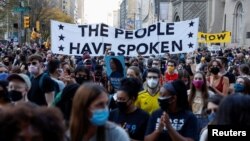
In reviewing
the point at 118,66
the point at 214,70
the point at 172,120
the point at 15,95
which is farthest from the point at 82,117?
the point at 118,66

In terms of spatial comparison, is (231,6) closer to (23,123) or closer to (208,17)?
(208,17)

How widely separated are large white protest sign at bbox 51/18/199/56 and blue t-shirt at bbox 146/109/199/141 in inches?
315

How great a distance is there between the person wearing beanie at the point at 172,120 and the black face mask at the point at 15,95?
176cm

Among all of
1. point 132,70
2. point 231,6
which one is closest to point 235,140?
point 132,70

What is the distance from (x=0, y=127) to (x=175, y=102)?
308cm

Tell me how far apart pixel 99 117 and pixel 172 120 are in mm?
1524

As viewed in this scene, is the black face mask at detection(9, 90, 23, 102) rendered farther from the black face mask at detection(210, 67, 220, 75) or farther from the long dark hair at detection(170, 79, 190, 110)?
the black face mask at detection(210, 67, 220, 75)

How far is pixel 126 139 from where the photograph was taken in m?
4.55

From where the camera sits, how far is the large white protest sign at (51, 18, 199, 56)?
13828 millimetres

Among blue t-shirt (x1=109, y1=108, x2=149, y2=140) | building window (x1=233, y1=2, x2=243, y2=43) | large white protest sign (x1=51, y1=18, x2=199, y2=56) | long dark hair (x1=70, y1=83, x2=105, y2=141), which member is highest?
building window (x1=233, y1=2, x2=243, y2=43)

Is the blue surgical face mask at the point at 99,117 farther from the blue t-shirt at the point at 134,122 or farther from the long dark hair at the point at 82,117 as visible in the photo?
the blue t-shirt at the point at 134,122

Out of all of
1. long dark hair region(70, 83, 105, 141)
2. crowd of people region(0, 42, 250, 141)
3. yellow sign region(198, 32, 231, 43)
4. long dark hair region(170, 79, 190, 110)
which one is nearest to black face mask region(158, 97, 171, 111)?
crowd of people region(0, 42, 250, 141)

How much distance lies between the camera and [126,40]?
14.0 m

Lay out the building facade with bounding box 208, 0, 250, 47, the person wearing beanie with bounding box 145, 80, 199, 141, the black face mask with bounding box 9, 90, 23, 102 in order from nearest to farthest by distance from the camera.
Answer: the person wearing beanie with bounding box 145, 80, 199, 141 → the black face mask with bounding box 9, 90, 23, 102 → the building facade with bounding box 208, 0, 250, 47
